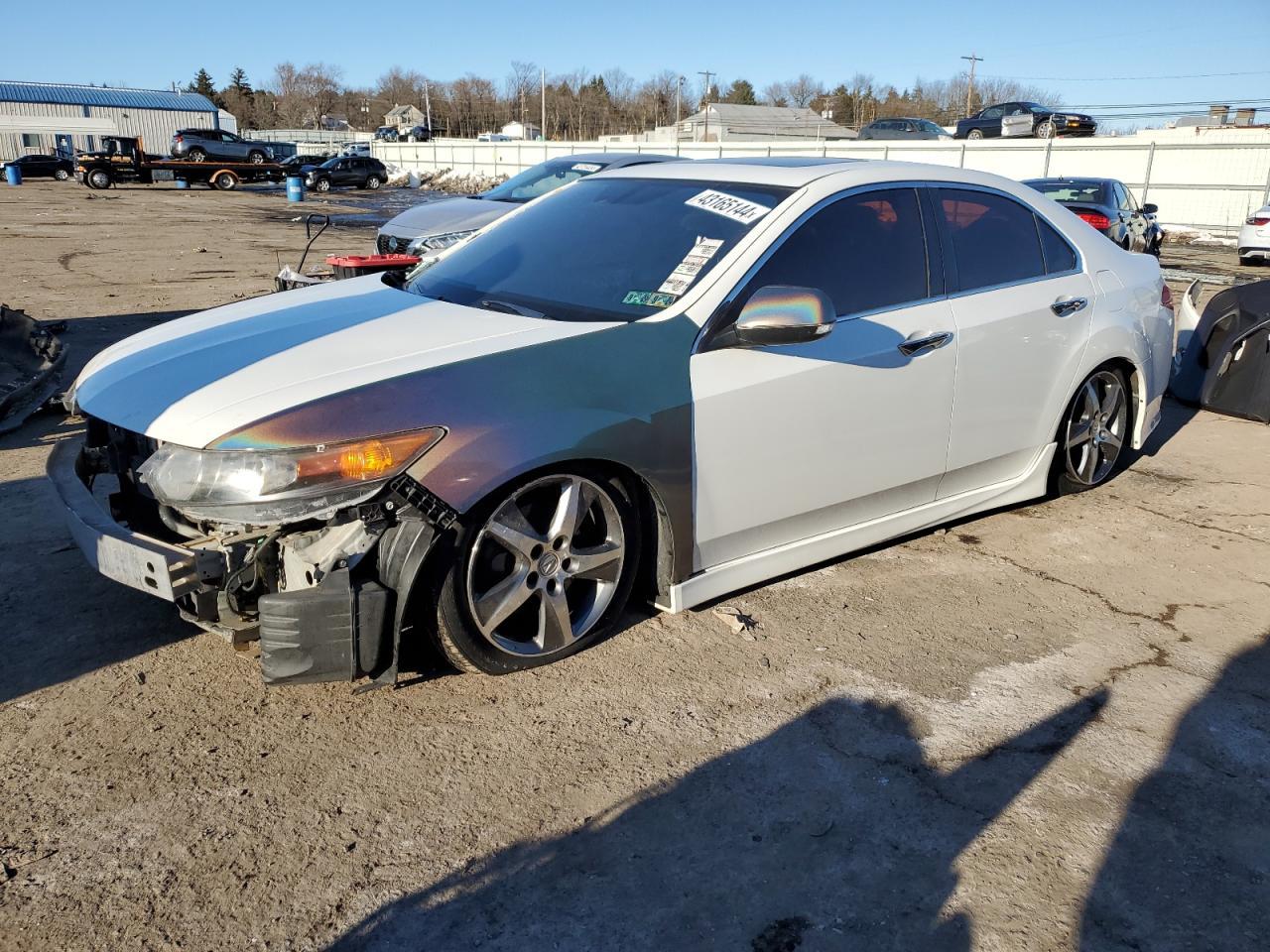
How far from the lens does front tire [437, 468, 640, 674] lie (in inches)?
126

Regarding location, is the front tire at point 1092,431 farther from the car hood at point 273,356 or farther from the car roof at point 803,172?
the car hood at point 273,356

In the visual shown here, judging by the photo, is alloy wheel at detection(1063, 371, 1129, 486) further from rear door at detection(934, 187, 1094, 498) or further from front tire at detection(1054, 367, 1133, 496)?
rear door at detection(934, 187, 1094, 498)

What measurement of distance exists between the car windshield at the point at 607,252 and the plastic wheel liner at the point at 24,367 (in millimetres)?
3238

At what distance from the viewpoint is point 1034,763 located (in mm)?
3078

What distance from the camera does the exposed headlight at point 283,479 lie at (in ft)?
9.54

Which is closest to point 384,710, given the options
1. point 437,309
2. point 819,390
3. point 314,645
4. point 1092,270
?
point 314,645

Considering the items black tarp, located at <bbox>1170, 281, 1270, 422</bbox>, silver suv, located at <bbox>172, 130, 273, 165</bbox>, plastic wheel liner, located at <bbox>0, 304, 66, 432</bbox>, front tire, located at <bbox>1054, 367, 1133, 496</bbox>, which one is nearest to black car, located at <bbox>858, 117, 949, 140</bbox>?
silver suv, located at <bbox>172, 130, 273, 165</bbox>

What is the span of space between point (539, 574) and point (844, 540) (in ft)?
4.65

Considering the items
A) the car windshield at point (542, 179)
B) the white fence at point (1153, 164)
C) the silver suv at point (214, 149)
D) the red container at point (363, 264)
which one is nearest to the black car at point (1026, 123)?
the white fence at point (1153, 164)

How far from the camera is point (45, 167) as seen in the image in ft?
146

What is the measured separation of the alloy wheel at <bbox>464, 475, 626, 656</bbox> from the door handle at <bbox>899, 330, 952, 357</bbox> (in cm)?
144

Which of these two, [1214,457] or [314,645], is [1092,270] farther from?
[314,645]

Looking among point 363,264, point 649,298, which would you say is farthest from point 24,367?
point 649,298

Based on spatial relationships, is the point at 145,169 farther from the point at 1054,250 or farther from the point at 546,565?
the point at 546,565
